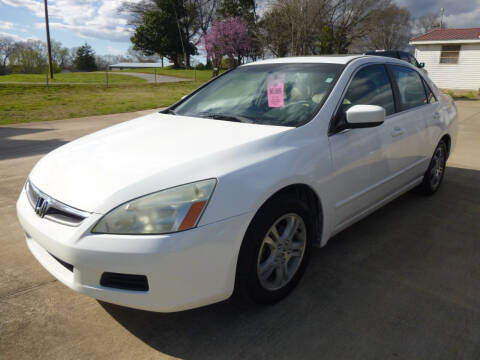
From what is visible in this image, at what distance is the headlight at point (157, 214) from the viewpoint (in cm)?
184

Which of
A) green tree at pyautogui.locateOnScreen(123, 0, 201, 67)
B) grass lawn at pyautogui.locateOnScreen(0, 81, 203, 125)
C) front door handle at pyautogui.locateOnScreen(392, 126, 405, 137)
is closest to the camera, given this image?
front door handle at pyautogui.locateOnScreen(392, 126, 405, 137)

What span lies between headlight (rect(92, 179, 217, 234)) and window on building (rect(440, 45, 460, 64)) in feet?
87.9

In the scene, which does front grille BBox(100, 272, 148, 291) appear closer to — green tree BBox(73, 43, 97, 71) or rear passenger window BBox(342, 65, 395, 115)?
rear passenger window BBox(342, 65, 395, 115)

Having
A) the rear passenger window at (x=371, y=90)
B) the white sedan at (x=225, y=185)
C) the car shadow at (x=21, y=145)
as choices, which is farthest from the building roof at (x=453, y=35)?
the white sedan at (x=225, y=185)

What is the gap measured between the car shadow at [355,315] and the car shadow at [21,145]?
506cm

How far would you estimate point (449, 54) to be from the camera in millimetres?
24141

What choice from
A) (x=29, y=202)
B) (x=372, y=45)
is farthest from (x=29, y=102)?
(x=372, y=45)

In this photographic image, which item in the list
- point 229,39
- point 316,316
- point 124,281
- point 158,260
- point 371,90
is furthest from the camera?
point 229,39

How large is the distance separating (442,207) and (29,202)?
390 centimetres

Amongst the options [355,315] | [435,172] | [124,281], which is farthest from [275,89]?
[435,172]

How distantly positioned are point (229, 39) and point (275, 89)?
3887 centimetres

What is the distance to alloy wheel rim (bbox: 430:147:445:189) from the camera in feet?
14.2

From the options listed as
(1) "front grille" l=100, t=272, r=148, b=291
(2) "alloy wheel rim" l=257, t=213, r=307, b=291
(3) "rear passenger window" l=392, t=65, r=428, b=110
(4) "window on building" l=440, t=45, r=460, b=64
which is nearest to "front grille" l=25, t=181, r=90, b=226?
(1) "front grille" l=100, t=272, r=148, b=291

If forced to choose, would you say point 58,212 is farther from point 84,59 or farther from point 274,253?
point 84,59
